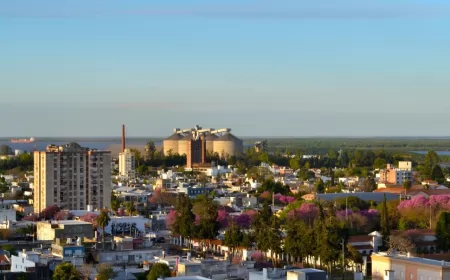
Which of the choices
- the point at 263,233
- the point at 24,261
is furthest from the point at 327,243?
the point at 24,261

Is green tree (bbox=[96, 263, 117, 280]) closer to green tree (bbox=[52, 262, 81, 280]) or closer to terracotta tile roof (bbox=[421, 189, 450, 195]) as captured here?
green tree (bbox=[52, 262, 81, 280])

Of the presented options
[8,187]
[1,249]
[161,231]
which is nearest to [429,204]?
[161,231]

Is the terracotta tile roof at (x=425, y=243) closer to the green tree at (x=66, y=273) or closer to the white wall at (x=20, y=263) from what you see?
the green tree at (x=66, y=273)

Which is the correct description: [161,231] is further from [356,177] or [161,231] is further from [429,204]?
[356,177]

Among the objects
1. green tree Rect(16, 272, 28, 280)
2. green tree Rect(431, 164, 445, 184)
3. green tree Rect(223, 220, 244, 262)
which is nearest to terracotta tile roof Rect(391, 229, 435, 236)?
green tree Rect(223, 220, 244, 262)

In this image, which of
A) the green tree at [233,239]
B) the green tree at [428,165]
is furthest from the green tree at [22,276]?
the green tree at [428,165]

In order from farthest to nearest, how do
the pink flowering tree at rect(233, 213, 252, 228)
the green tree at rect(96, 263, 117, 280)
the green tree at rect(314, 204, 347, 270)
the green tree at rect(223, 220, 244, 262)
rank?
1. the pink flowering tree at rect(233, 213, 252, 228)
2. the green tree at rect(223, 220, 244, 262)
3. the green tree at rect(314, 204, 347, 270)
4. the green tree at rect(96, 263, 117, 280)
